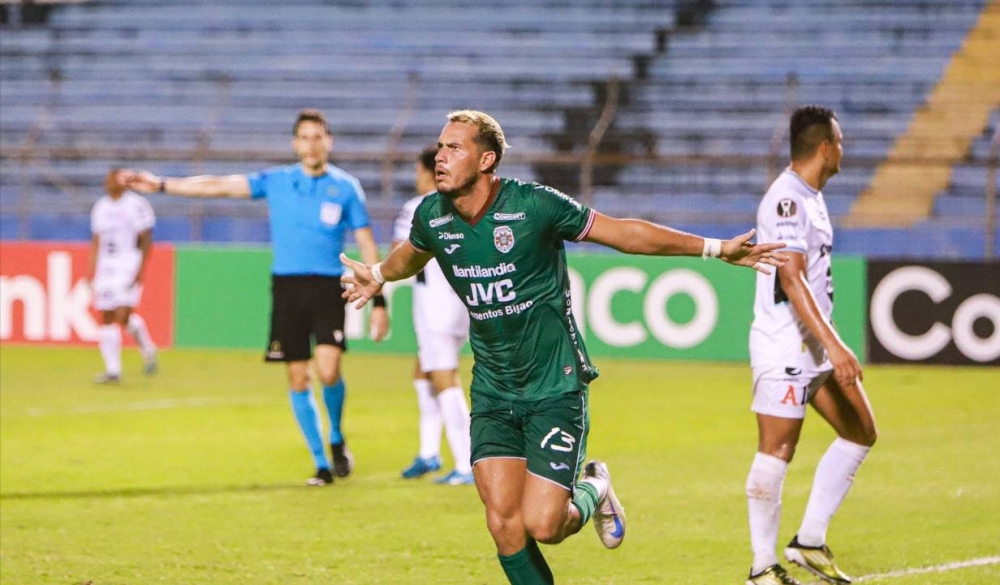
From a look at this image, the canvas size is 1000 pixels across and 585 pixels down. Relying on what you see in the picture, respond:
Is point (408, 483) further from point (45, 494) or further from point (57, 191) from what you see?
point (57, 191)

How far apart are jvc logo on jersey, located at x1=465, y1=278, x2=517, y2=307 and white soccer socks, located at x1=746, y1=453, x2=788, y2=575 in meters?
1.56

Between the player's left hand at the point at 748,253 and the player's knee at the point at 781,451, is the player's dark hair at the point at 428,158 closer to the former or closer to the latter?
the player's knee at the point at 781,451

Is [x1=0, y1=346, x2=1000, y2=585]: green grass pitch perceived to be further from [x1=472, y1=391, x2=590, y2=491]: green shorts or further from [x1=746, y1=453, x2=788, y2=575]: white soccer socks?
[x1=472, y1=391, x2=590, y2=491]: green shorts

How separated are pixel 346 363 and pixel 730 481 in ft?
29.0

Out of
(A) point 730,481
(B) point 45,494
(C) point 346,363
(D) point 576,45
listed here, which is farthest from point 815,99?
(B) point 45,494

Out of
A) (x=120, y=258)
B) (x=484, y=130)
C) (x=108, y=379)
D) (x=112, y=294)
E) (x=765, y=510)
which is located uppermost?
(x=484, y=130)

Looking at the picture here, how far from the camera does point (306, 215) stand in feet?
32.1

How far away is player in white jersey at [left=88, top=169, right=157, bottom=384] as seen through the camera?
16734 mm

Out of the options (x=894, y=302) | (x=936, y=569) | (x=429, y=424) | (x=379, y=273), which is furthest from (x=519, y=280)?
(x=894, y=302)

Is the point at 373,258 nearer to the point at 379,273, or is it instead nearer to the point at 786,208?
the point at 379,273

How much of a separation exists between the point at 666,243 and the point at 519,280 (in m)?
0.56

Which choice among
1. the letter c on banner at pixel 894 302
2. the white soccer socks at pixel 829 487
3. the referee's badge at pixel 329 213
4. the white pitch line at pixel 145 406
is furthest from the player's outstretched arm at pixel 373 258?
the letter c on banner at pixel 894 302

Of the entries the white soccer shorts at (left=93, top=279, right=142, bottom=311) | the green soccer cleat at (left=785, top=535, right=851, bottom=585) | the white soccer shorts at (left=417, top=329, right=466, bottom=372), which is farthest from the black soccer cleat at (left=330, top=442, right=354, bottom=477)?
the white soccer shorts at (left=93, top=279, right=142, bottom=311)

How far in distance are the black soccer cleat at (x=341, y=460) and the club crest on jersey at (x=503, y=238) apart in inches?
172
